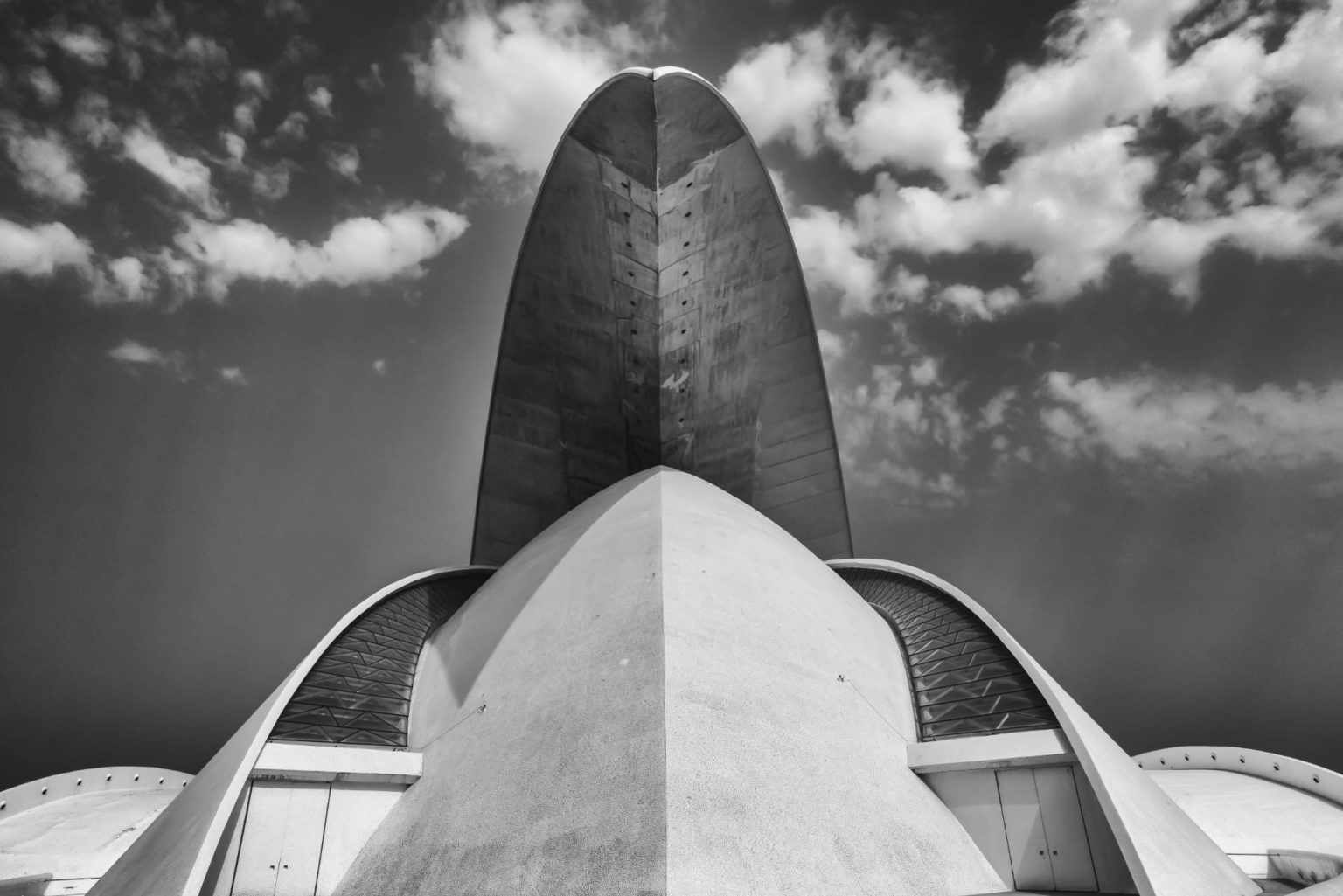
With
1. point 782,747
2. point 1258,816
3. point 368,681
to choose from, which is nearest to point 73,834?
point 368,681

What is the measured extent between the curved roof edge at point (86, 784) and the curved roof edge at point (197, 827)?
9565 millimetres

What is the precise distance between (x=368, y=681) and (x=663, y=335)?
12381 mm

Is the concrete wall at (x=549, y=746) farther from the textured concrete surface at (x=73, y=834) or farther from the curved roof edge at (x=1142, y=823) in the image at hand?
the textured concrete surface at (x=73, y=834)

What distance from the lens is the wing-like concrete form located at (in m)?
18.3

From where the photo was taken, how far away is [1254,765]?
55.4ft

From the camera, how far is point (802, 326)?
18938mm

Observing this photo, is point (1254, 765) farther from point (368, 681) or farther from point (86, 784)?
point (86, 784)

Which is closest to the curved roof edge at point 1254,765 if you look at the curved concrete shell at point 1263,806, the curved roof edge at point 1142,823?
the curved concrete shell at point 1263,806

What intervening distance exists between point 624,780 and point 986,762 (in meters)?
4.07

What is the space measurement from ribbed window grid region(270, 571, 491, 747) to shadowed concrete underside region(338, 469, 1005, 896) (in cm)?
49

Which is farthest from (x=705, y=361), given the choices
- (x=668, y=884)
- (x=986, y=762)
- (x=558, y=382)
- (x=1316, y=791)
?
(x=1316, y=791)

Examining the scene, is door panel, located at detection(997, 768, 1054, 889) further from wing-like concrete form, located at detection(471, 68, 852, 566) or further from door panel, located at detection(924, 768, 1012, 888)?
wing-like concrete form, located at detection(471, 68, 852, 566)

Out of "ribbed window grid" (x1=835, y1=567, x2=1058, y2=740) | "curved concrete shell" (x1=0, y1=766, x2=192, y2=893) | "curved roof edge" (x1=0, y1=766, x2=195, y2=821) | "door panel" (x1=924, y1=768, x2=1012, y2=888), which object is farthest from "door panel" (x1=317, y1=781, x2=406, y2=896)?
"curved roof edge" (x1=0, y1=766, x2=195, y2=821)

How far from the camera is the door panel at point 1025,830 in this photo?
275 inches
